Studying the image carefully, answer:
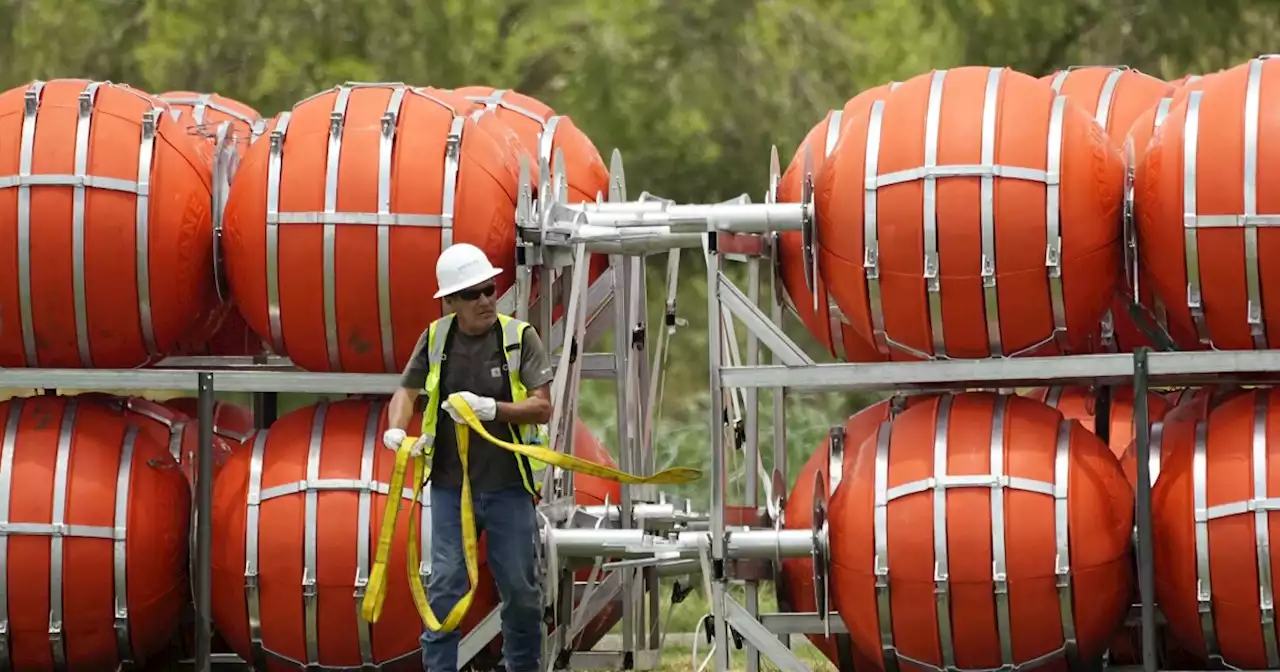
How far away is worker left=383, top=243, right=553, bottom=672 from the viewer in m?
9.47

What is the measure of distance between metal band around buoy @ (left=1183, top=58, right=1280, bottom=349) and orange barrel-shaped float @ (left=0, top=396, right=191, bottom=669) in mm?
4608

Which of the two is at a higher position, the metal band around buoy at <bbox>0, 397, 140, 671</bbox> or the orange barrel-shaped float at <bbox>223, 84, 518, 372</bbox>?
the orange barrel-shaped float at <bbox>223, 84, 518, 372</bbox>

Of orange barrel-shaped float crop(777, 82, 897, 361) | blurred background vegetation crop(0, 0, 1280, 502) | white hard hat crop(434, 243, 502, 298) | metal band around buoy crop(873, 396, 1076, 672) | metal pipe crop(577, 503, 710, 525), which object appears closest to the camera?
metal band around buoy crop(873, 396, 1076, 672)

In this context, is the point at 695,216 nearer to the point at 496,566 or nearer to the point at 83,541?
the point at 496,566

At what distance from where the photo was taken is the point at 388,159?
9.93m

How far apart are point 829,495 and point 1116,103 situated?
2.37m

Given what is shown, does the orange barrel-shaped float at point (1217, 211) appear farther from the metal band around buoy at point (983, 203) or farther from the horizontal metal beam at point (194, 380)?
the horizontal metal beam at point (194, 380)

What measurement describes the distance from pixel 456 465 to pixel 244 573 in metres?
1.21

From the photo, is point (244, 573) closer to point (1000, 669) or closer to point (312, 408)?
point (312, 408)

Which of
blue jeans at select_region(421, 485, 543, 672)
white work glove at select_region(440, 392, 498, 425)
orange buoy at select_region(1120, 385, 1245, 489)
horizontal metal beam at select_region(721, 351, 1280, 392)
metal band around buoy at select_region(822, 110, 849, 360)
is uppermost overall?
metal band around buoy at select_region(822, 110, 849, 360)

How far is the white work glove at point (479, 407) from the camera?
9266 millimetres

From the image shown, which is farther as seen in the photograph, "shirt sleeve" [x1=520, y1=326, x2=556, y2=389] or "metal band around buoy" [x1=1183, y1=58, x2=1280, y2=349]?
"shirt sleeve" [x1=520, y1=326, x2=556, y2=389]

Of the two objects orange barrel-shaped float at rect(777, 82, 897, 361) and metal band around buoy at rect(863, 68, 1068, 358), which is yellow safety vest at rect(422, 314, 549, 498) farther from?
metal band around buoy at rect(863, 68, 1068, 358)

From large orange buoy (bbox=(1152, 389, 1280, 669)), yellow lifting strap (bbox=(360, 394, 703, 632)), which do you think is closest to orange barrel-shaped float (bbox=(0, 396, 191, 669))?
yellow lifting strap (bbox=(360, 394, 703, 632))
